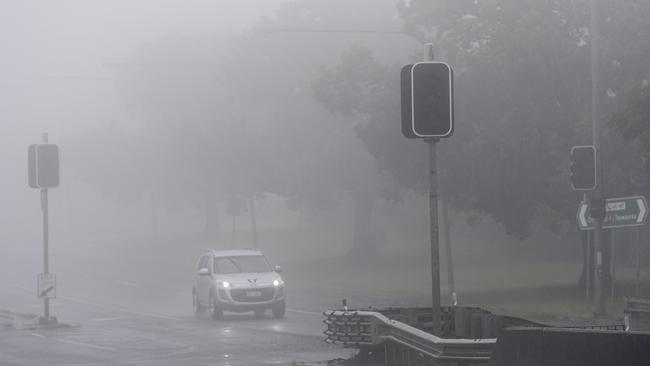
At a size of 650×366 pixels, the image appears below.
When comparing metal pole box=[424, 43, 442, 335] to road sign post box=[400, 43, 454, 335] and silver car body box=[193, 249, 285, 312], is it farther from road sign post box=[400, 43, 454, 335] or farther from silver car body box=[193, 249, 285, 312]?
silver car body box=[193, 249, 285, 312]

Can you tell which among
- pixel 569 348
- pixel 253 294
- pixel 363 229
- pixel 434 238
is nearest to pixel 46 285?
pixel 253 294

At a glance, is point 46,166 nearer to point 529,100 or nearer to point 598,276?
point 598,276

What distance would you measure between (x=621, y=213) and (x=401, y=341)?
15.4m

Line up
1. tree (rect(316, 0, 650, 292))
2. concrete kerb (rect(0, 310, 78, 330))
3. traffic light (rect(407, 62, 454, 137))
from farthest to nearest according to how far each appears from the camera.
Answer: tree (rect(316, 0, 650, 292)), concrete kerb (rect(0, 310, 78, 330)), traffic light (rect(407, 62, 454, 137))

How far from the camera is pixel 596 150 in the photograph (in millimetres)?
27281

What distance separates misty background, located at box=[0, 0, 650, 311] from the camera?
3591 centimetres

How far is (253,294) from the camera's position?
2980cm

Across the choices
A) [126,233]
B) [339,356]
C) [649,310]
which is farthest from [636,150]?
[126,233]

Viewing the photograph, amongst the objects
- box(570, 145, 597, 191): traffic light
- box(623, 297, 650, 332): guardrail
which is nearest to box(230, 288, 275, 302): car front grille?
box(570, 145, 597, 191): traffic light

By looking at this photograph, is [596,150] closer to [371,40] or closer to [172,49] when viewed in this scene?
[371,40]

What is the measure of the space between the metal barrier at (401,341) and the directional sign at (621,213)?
41.9 feet

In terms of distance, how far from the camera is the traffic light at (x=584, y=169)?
26875 millimetres

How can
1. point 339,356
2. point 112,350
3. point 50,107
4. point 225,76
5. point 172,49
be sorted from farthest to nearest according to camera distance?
point 50,107 < point 172,49 < point 225,76 < point 112,350 < point 339,356

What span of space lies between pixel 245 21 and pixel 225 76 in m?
32.1
